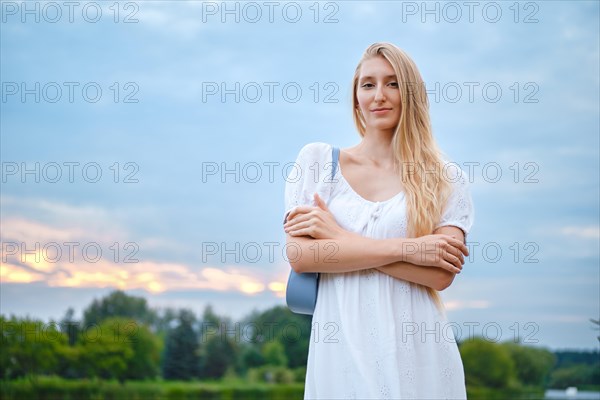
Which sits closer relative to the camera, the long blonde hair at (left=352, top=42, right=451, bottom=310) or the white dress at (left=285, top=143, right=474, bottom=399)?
the white dress at (left=285, top=143, right=474, bottom=399)

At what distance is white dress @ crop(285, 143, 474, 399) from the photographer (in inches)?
94.7

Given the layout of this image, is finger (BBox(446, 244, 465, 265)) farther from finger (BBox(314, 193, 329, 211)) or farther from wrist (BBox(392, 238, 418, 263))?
finger (BBox(314, 193, 329, 211))

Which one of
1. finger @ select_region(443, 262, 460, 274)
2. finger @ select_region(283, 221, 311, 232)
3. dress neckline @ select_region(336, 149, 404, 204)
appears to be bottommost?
finger @ select_region(443, 262, 460, 274)

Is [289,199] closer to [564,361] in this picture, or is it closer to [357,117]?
[357,117]

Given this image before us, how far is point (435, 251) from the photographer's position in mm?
2438

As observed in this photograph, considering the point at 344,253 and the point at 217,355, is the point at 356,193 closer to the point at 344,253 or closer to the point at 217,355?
the point at 344,253

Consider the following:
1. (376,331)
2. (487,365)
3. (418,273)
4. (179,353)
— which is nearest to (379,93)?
(418,273)

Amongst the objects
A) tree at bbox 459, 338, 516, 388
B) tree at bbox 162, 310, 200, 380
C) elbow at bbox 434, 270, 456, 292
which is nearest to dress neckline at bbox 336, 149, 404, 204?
elbow at bbox 434, 270, 456, 292

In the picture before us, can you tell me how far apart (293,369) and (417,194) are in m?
32.2

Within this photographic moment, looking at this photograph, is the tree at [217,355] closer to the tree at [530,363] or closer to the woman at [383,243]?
the tree at [530,363]

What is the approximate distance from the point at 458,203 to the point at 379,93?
1.71ft

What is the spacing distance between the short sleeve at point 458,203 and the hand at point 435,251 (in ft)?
0.43

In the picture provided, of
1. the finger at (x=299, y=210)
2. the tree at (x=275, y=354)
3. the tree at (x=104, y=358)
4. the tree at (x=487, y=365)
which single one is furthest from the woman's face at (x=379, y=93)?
the tree at (x=275, y=354)

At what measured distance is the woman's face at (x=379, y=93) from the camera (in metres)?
2.61
